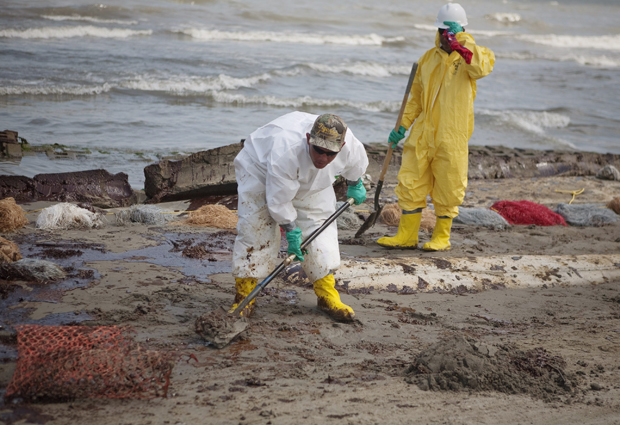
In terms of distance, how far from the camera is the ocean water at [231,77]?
11.2 meters

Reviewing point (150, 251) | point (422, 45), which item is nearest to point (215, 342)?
point (150, 251)

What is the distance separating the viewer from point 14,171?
7.75 meters

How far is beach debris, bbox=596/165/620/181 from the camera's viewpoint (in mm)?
9742

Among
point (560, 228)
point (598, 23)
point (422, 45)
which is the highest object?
point (598, 23)

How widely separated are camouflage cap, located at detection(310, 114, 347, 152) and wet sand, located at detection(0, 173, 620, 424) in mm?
1303

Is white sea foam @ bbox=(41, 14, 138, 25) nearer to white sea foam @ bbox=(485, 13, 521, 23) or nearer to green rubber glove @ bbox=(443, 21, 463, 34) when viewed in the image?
green rubber glove @ bbox=(443, 21, 463, 34)

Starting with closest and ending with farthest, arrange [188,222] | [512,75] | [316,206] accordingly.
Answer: [316,206] → [188,222] → [512,75]

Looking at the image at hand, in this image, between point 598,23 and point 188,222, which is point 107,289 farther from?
point 598,23

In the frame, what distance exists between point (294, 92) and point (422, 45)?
36.4 feet

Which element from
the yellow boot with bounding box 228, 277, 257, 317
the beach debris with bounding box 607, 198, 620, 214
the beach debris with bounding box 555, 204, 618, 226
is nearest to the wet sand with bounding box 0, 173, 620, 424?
the yellow boot with bounding box 228, 277, 257, 317

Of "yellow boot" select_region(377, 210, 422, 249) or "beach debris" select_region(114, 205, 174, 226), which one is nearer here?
"yellow boot" select_region(377, 210, 422, 249)

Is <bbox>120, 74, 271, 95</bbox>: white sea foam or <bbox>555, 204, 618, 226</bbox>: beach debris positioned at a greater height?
<bbox>120, 74, 271, 95</bbox>: white sea foam

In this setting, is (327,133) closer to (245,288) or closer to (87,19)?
(245,288)

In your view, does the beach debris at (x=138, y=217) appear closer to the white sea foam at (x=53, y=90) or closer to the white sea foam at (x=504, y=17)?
the white sea foam at (x=53, y=90)
